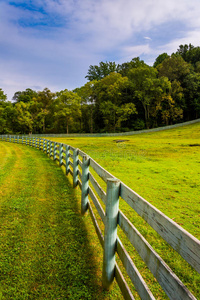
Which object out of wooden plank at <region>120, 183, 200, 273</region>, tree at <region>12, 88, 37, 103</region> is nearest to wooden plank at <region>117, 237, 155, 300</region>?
Result: wooden plank at <region>120, 183, 200, 273</region>

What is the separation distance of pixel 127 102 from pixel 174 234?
58459 mm

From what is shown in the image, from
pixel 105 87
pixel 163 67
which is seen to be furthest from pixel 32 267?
pixel 163 67

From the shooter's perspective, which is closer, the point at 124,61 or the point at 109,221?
the point at 109,221

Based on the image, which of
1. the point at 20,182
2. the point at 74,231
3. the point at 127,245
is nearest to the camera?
the point at 127,245

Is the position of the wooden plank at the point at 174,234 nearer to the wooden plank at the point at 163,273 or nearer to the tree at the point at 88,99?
the wooden plank at the point at 163,273

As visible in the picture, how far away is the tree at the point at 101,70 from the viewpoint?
8450 cm

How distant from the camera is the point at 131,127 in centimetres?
5678

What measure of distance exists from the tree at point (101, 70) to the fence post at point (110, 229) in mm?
88507

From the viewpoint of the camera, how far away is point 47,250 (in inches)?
131

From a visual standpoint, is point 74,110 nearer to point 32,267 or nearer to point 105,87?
point 105,87

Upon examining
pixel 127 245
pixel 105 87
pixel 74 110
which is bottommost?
pixel 127 245

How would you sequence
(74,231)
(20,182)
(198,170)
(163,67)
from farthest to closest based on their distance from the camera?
1. (163,67)
2. (198,170)
3. (20,182)
4. (74,231)

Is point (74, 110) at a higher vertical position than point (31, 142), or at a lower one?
Answer: higher

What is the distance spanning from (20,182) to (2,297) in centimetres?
526
